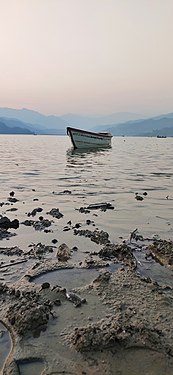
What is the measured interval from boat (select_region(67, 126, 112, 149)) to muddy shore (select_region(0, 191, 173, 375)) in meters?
49.6

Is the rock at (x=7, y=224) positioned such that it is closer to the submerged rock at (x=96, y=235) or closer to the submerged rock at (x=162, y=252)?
the submerged rock at (x=96, y=235)

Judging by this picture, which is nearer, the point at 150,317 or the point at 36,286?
the point at 150,317

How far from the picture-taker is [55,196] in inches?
683

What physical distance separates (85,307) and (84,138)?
182 feet

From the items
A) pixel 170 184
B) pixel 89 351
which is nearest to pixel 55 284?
pixel 89 351

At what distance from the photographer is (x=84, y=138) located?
198ft

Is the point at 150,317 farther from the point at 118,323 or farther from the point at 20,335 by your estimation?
the point at 20,335

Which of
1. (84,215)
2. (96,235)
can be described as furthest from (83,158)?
(96,235)

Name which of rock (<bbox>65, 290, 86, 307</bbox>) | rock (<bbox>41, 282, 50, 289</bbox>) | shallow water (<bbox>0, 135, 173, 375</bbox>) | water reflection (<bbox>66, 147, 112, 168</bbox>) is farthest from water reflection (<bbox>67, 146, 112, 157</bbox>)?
rock (<bbox>65, 290, 86, 307</bbox>)

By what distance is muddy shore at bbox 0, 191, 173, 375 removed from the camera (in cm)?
463

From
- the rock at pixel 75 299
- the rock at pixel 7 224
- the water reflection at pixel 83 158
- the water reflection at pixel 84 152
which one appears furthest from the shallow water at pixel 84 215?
the water reflection at pixel 84 152

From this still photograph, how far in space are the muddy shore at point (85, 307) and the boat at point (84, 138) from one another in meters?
49.6

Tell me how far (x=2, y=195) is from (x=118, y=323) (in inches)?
520

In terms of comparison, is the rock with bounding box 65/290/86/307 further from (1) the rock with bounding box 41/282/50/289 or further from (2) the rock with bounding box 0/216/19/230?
(2) the rock with bounding box 0/216/19/230
